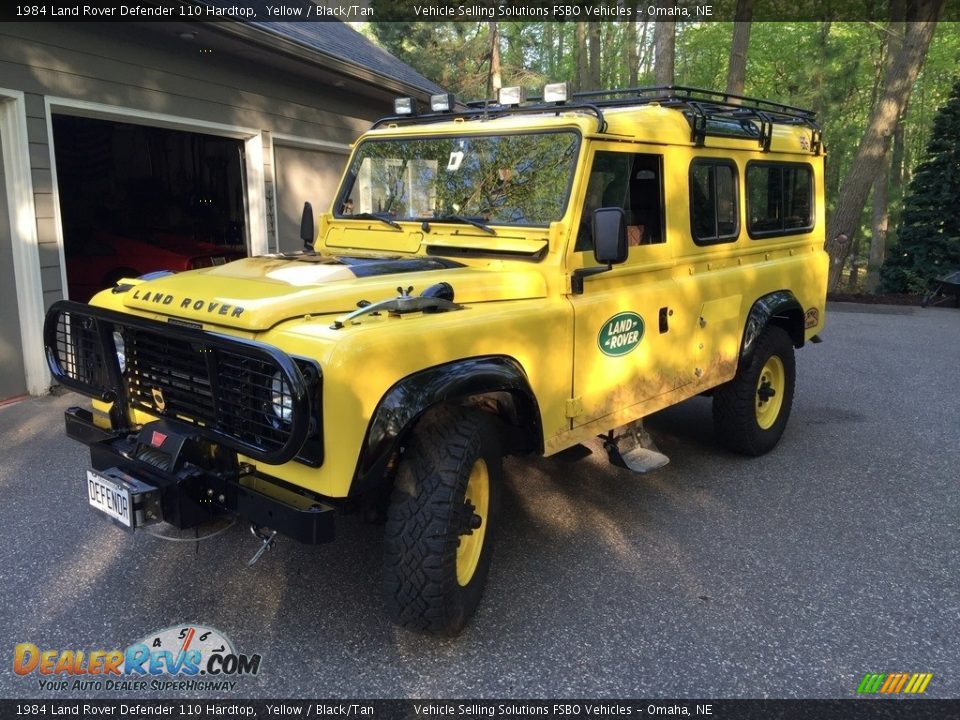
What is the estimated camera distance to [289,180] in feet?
29.5

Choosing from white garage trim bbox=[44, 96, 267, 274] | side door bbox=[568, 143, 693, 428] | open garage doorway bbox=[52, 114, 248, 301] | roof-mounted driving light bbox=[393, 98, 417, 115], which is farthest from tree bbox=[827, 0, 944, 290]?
roof-mounted driving light bbox=[393, 98, 417, 115]

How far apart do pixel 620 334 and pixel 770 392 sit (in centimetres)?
206

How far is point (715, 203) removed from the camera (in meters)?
4.41

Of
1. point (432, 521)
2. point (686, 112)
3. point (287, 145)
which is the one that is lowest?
point (432, 521)

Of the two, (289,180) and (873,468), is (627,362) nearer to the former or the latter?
(873,468)

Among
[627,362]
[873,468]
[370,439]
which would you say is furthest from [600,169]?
[873,468]

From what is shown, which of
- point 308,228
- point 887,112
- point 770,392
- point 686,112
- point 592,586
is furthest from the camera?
point 887,112

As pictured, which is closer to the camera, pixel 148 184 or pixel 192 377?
pixel 192 377

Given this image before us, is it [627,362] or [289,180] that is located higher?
[289,180]

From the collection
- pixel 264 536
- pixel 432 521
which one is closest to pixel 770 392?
pixel 432 521

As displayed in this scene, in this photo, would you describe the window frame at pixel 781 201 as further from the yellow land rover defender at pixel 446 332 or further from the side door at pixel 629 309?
the side door at pixel 629 309

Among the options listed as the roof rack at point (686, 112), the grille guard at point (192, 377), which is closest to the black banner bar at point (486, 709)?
the grille guard at point (192, 377)

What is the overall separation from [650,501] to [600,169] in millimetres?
1963

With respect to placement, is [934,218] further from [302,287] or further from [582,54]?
[302,287]
